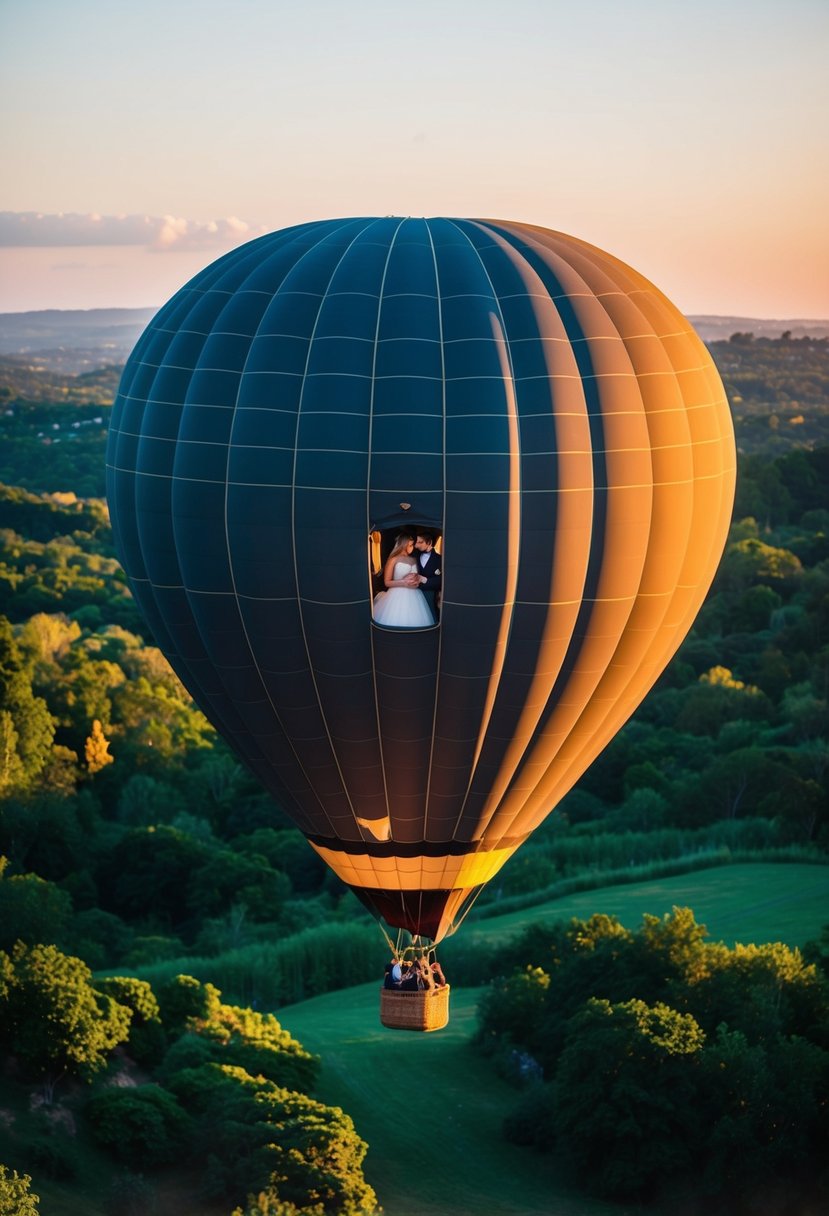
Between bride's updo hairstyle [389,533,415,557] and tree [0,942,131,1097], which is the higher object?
bride's updo hairstyle [389,533,415,557]

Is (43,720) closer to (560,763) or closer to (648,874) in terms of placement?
(648,874)

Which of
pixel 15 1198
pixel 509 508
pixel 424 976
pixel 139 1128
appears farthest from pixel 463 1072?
pixel 509 508

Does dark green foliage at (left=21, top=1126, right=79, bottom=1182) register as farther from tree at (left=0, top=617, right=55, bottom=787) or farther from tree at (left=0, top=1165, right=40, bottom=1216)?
tree at (left=0, top=617, right=55, bottom=787)

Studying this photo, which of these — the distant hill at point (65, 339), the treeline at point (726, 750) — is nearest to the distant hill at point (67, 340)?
the distant hill at point (65, 339)

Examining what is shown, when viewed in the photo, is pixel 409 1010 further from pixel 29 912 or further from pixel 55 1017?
pixel 29 912

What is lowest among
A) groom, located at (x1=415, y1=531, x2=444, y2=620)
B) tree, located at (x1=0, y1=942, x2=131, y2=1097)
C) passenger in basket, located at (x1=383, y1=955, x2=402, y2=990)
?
tree, located at (x1=0, y1=942, x2=131, y2=1097)

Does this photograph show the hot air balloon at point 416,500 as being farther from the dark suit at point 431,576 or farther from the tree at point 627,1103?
the tree at point 627,1103

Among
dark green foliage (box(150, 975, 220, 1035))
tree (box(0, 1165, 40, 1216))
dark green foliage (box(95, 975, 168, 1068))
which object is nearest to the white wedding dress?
tree (box(0, 1165, 40, 1216))

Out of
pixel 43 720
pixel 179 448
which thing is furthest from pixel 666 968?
pixel 43 720
